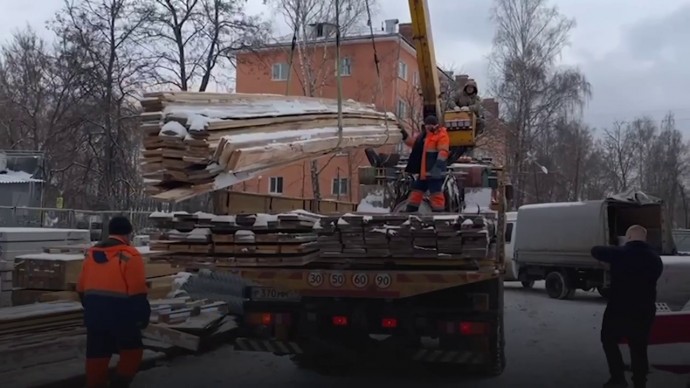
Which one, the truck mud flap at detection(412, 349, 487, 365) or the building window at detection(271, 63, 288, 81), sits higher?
the building window at detection(271, 63, 288, 81)

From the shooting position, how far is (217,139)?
6.21 meters

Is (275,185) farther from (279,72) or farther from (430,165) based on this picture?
(430,165)

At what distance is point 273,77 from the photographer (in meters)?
37.8

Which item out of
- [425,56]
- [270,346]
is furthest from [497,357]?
[425,56]

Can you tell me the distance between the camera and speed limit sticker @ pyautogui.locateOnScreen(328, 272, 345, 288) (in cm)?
688

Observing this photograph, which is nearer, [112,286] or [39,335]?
[112,286]

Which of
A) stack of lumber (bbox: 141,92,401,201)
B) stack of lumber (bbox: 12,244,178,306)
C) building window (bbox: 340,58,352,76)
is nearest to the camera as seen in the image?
stack of lumber (bbox: 141,92,401,201)

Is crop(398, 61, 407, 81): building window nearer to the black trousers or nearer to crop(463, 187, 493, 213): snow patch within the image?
crop(463, 187, 493, 213): snow patch

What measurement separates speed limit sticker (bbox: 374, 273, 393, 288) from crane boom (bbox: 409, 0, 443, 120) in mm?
5396

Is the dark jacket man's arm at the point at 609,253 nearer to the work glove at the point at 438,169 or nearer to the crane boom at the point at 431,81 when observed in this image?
the work glove at the point at 438,169

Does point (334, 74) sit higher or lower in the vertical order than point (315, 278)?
higher

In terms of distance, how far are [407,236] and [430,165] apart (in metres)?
2.59

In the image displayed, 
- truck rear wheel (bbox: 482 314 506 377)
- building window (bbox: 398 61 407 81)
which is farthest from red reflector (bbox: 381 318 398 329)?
building window (bbox: 398 61 407 81)

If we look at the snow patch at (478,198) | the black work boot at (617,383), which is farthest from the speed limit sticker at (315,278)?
the black work boot at (617,383)
